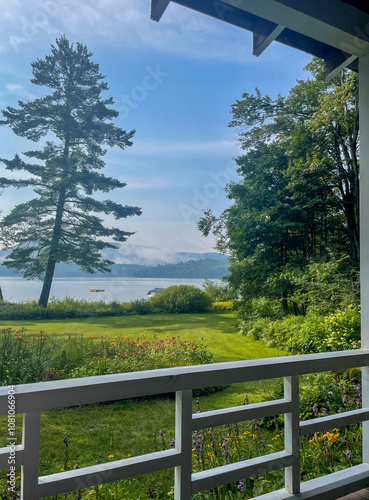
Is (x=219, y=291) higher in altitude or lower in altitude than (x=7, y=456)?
higher

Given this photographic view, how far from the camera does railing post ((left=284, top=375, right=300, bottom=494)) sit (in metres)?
1.18

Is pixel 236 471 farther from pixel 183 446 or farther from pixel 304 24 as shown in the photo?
pixel 304 24

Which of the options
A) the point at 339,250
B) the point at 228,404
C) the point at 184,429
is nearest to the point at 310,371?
the point at 184,429

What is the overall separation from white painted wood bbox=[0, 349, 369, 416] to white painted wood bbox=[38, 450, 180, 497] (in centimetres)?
18

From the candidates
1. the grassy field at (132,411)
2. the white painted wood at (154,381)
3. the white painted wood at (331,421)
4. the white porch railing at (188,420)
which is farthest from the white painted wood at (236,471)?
the grassy field at (132,411)

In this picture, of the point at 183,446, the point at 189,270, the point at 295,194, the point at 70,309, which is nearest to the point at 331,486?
the point at 183,446

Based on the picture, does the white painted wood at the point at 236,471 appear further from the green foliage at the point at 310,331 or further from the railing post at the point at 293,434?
the green foliage at the point at 310,331

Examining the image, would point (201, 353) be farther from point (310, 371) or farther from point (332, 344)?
point (310, 371)

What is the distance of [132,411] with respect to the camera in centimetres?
277

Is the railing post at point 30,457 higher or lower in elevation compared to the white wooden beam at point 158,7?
lower

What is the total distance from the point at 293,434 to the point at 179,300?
9.09ft

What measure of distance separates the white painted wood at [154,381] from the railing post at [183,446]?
2.2 inches

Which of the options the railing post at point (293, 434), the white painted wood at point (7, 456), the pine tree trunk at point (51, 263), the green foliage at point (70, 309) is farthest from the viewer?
the pine tree trunk at point (51, 263)

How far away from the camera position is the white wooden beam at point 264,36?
134cm
